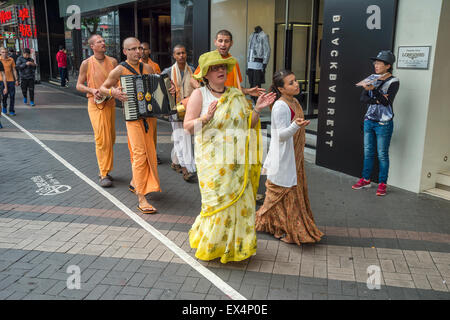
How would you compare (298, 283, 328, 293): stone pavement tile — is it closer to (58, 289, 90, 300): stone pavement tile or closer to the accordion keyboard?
(58, 289, 90, 300): stone pavement tile

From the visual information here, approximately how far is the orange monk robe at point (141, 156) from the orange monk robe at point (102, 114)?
1.10m

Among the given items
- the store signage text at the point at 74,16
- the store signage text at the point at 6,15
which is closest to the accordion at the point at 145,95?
the store signage text at the point at 74,16

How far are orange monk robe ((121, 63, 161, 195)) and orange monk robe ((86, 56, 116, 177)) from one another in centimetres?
110

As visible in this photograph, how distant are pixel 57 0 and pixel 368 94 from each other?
2338 centimetres

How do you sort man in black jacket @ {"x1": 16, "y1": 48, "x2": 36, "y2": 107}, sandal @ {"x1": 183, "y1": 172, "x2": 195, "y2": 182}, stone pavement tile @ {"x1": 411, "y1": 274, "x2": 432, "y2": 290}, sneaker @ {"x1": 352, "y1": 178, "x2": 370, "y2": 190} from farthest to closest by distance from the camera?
man in black jacket @ {"x1": 16, "y1": 48, "x2": 36, "y2": 107}
sandal @ {"x1": 183, "y1": 172, "x2": 195, "y2": 182}
sneaker @ {"x1": 352, "y1": 178, "x2": 370, "y2": 190}
stone pavement tile @ {"x1": 411, "y1": 274, "x2": 432, "y2": 290}

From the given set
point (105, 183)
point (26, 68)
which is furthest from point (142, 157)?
point (26, 68)

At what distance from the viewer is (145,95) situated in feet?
18.0

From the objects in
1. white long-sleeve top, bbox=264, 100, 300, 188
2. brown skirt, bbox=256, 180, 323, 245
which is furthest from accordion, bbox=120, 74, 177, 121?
brown skirt, bbox=256, 180, 323, 245

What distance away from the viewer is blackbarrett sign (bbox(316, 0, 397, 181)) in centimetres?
634

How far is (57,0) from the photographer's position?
958 inches

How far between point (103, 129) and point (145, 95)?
1.49 m

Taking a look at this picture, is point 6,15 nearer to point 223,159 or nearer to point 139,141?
point 139,141
